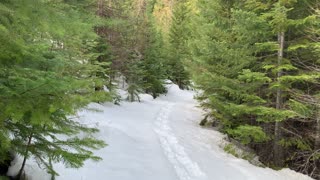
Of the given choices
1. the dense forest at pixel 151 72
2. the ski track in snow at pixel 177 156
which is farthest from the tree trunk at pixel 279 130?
the ski track in snow at pixel 177 156

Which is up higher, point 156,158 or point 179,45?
point 179,45

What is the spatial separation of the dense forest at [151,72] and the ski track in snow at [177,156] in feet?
6.21

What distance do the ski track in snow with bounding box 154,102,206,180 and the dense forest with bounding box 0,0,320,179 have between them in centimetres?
189

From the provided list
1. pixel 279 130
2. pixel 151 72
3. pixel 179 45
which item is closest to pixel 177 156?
pixel 279 130

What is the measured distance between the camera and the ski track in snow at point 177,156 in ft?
26.7

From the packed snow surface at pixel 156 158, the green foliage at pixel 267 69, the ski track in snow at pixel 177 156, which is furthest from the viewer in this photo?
the green foliage at pixel 267 69

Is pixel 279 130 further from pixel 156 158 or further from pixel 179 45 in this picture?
pixel 179 45

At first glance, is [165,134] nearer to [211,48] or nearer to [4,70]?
[211,48]

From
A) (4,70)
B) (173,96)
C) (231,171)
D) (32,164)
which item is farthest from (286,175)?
(173,96)

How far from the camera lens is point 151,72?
24.8 m

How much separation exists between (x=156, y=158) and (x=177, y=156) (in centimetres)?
83

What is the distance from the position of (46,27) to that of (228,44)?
9.68m

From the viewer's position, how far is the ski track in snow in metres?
8.15

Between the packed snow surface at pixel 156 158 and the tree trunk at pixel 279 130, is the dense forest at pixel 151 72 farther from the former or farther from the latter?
the packed snow surface at pixel 156 158
